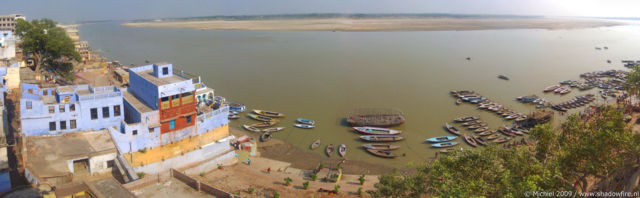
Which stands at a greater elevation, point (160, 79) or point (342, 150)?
point (160, 79)

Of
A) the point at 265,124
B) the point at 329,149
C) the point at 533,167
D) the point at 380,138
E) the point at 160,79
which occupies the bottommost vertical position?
the point at 329,149

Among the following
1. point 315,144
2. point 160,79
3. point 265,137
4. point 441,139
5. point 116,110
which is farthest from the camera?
point 441,139

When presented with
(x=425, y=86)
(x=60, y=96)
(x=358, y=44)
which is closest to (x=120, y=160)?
(x=60, y=96)

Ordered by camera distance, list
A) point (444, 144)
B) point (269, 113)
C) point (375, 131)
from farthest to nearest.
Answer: point (269, 113)
point (375, 131)
point (444, 144)

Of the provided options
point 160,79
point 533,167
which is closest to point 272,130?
point 160,79

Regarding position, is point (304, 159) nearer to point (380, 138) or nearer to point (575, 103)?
point (380, 138)

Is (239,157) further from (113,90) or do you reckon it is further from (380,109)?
(380,109)
